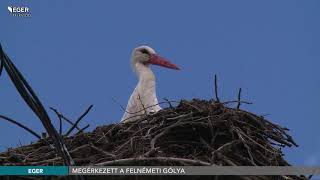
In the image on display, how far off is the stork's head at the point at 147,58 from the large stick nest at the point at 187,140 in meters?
2.69

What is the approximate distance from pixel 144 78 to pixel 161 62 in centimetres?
61

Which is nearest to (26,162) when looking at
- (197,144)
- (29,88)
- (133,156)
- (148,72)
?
(133,156)

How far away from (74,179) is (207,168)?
713 millimetres

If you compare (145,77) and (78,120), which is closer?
(78,120)

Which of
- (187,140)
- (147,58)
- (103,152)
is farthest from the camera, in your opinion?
(147,58)

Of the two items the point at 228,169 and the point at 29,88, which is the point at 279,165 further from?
the point at 29,88

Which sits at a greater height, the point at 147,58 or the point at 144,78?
the point at 147,58

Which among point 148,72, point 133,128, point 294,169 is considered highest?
point 148,72

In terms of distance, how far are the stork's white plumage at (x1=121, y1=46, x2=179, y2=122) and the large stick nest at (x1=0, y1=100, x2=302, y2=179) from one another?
1495 mm

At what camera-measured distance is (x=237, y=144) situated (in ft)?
13.1

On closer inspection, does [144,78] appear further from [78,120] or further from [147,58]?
[78,120]

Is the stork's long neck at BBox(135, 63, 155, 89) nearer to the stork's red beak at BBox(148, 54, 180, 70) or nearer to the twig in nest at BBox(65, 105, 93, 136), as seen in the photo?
the stork's red beak at BBox(148, 54, 180, 70)

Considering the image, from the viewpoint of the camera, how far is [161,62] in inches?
280

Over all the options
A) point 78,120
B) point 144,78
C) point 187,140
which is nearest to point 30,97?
point 78,120
